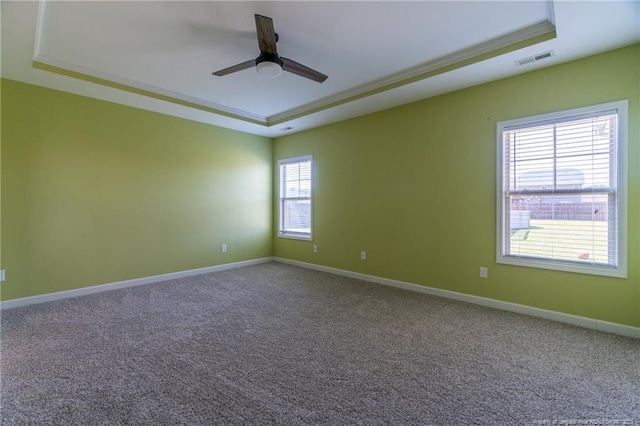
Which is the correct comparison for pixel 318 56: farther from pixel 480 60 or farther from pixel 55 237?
pixel 55 237

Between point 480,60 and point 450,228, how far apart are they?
1935 mm

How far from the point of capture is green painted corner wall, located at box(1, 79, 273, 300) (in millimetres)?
3400

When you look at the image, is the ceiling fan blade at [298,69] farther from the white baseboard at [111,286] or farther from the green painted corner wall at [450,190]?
the white baseboard at [111,286]

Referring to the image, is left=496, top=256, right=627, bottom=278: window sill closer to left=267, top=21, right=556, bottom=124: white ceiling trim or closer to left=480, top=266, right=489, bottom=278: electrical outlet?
left=480, top=266, right=489, bottom=278: electrical outlet

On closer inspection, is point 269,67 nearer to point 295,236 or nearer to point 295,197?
point 295,197

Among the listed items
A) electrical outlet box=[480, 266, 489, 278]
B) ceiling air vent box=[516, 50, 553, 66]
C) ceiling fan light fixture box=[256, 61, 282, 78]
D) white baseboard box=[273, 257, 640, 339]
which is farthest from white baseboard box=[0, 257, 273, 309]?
ceiling air vent box=[516, 50, 553, 66]

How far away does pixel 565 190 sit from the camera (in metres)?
2.93

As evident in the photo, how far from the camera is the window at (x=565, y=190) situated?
106 inches

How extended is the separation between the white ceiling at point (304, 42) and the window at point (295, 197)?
72.7 inches

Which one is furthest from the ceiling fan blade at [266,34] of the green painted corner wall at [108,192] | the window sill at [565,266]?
the window sill at [565,266]

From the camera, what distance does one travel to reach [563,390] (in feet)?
6.16

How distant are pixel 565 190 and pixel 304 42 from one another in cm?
303

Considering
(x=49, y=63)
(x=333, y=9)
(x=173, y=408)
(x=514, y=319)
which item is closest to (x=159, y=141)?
(x=49, y=63)

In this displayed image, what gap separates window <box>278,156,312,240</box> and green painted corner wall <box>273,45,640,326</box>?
0.24 m
